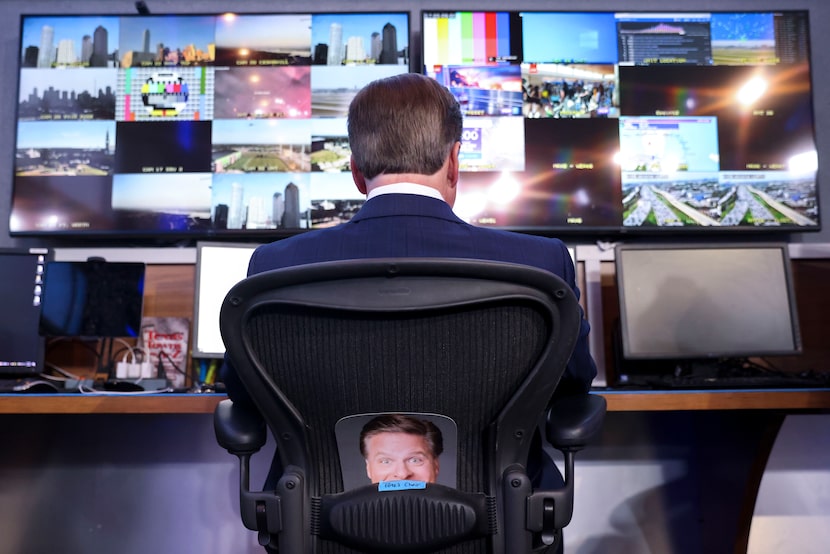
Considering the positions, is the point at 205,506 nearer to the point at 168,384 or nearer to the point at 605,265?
the point at 168,384

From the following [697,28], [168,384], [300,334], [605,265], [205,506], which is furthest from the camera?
[697,28]

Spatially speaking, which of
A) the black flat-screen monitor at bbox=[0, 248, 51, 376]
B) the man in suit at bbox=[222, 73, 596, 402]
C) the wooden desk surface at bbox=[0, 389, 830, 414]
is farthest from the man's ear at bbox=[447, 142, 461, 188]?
the black flat-screen monitor at bbox=[0, 248, 51, 376]

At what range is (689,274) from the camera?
2.13m

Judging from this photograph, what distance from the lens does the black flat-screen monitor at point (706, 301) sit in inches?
81.9

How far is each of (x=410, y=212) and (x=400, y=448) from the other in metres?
0.33

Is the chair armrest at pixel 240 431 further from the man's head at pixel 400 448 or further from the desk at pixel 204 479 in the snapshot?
the desk at pixel 204 479

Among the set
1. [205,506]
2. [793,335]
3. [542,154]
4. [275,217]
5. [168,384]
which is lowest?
[205,506]

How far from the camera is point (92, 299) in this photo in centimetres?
215

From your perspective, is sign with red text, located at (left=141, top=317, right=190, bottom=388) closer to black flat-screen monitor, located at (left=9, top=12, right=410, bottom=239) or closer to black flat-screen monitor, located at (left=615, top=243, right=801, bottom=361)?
black flat-screen monitor, located at (left=9, top=12, right=410, bottom=239)

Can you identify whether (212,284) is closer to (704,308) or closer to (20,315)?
(20,315)

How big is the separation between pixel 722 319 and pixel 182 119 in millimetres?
1939

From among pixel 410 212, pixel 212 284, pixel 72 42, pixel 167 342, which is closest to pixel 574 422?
pixel 410 212

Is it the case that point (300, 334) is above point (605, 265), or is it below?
below

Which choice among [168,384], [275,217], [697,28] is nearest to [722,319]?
[697,28]
